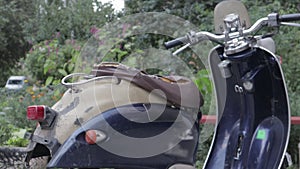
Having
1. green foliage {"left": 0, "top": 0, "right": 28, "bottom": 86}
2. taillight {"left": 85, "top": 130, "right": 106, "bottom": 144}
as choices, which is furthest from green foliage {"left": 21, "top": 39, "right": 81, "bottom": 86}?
green foliage {"left": 0, "top": 0, "right": 28, "bottom": 86}

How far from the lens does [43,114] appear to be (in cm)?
248

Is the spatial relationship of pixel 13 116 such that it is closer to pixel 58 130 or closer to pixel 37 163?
pixel 37 163

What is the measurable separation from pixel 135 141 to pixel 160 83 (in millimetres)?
311

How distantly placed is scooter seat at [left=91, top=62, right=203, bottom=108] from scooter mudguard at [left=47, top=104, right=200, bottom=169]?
5 cm

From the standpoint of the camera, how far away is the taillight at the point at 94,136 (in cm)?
235

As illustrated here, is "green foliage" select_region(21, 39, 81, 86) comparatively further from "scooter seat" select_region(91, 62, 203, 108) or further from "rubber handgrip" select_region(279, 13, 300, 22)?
"rubber handgrip" select_region(279, 13, 300, 22)

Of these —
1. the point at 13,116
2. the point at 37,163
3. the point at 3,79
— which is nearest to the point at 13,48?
the point at 3,79

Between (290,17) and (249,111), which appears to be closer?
(290,17)

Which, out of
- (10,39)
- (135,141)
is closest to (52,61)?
(135,141)

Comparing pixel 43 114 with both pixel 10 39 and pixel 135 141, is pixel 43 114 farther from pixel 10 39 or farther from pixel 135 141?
pixel 10 39

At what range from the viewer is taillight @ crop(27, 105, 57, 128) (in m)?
2.48

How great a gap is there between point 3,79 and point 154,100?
1661 centimetres

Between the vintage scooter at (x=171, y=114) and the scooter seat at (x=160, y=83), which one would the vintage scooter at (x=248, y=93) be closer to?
the vintage scooter at (x=171, y=114)

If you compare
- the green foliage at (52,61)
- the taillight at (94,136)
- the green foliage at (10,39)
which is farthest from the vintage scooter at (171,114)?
the green foliage at (10,39)
